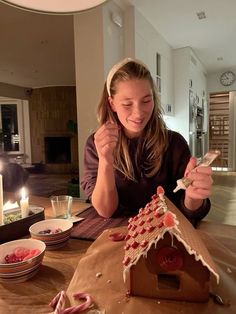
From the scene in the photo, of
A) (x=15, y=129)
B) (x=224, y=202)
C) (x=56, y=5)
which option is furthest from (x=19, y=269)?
(x=15, y=129)

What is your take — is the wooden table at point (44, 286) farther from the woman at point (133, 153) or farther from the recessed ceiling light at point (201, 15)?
the recessed ceiling light at point (201, 15)

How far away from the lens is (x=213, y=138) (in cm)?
691

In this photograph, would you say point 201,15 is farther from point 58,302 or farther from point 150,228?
point 58,302

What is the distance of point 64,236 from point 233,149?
641cm

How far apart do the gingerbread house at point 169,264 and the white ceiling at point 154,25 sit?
8.57ft

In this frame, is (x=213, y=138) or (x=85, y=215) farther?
(x=213, y=138)

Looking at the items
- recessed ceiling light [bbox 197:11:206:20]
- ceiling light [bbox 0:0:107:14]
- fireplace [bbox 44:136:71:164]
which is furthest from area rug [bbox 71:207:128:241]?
fireplace [bbox 44:136:71:164]

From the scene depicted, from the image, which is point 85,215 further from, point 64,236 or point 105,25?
point 105,25

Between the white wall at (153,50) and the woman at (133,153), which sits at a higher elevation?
the white wall at (153,50)

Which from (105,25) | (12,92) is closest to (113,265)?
(105,25)

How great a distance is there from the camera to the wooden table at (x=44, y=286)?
1.54ft

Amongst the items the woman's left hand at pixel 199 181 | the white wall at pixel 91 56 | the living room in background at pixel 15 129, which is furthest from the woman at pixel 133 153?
the living room in background at pixel 15 129

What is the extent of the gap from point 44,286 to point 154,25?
329 centimetres

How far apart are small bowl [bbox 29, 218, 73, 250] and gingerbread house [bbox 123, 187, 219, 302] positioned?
28cm
